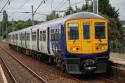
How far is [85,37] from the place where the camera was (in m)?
17.1

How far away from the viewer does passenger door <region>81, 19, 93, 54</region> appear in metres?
17.0

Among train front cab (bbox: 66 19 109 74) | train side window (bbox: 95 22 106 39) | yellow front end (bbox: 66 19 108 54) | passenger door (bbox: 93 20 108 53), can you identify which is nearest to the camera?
train front cab (bbox: 66 19 109 74)

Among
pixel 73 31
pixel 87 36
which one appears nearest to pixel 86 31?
pixel 87 36

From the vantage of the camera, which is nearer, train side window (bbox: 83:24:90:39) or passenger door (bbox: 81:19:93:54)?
passenger door (bbox: 81:19:93:54)

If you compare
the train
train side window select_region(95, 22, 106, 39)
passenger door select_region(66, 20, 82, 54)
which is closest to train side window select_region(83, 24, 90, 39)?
the train

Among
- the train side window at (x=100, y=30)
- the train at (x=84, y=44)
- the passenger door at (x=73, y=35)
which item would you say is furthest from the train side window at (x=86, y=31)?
the train side window at (x=100, y=30)

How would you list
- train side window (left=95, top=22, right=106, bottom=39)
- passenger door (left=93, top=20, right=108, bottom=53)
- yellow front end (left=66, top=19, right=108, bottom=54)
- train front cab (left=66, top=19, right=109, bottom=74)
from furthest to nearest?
train side window (left=95, top=22, right=106, bottom=39)
passenger door (left=93, top=20, right=108, bottom=53)
yellow front end (left=66, top=19, right=108, bottom=54)
train front cab (left=66, top=19, right=109, bottom=74)

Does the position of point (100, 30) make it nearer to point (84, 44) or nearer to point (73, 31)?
point (84, 44)

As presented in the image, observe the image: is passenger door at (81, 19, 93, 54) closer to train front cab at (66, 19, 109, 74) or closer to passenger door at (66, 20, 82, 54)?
train front cab at (66, 19, 109, 74)

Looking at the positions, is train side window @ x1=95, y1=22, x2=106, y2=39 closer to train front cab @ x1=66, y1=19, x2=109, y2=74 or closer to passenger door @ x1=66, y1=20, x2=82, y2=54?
train front cab @ x1=66, y1=19, x2=109, y2=74

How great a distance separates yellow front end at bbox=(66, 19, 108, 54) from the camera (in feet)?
55.6

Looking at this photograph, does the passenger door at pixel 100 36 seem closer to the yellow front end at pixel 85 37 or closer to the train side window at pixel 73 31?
the yellow front end at pixel 85 37

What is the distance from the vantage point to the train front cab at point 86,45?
1683 centimetres

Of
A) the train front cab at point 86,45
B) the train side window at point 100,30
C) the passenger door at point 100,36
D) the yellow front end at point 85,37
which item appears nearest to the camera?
Result: the train front cab at point 86,45
